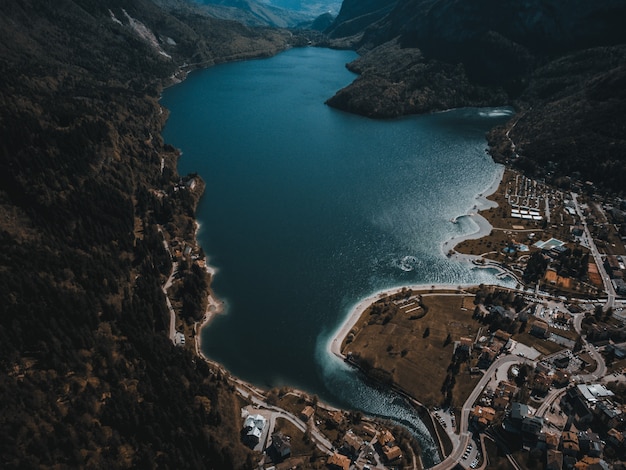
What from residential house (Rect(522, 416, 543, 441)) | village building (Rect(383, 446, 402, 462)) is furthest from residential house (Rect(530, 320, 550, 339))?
village building (Rect(383, 446, 402, 462))

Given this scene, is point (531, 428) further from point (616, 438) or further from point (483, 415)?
point (616, 438)

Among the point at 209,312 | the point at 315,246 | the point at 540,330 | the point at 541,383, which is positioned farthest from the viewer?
the point at 315,246

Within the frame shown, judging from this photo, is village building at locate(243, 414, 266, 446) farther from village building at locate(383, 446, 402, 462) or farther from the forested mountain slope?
village building at locate(383, 446, 402, 462)

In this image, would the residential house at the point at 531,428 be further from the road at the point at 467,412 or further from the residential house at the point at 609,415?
the residential house at the point at 609,415

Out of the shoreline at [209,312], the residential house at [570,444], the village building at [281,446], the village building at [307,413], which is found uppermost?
the residential house at [570,444]

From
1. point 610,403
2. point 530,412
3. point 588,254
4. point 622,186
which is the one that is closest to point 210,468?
point 530,412

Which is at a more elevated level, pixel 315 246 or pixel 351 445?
pixel 315 246

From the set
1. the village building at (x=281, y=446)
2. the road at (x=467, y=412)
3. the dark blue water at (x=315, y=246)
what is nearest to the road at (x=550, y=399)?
the road at (x=467, y=412)

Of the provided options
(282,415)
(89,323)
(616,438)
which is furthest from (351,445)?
(89,323)
